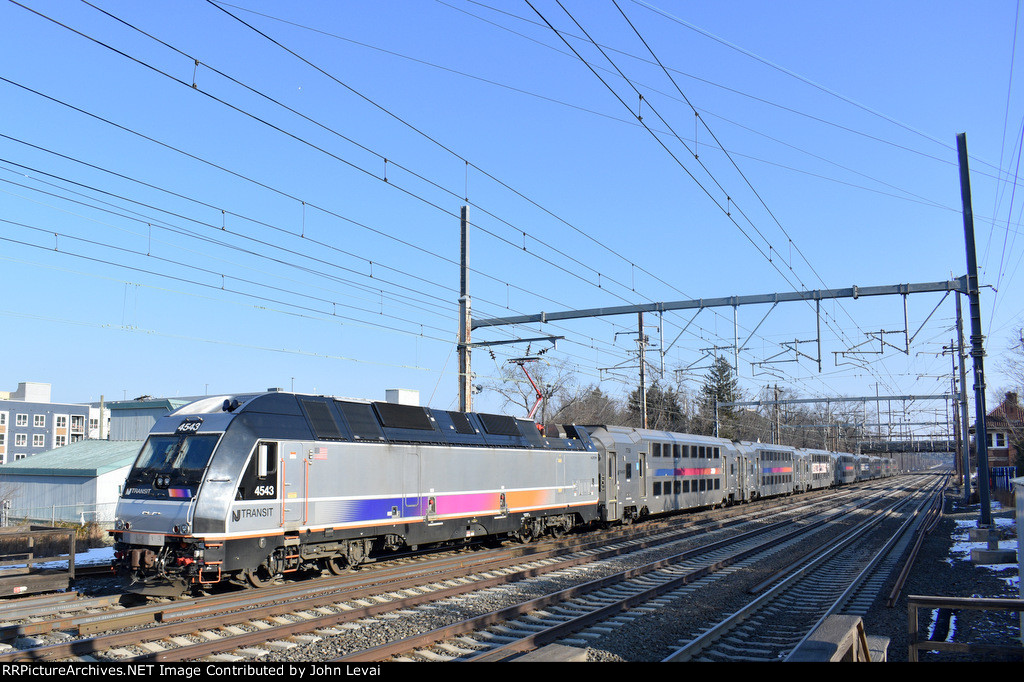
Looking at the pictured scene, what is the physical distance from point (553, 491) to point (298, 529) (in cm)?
994

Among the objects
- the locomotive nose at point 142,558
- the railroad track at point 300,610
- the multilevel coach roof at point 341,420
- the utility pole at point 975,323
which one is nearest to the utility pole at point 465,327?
the multilevel coach roof at point 341,420

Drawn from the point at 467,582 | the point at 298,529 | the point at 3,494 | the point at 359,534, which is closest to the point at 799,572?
the point at 467,582

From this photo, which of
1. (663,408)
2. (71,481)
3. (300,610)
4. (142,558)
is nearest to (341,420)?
(142,558)

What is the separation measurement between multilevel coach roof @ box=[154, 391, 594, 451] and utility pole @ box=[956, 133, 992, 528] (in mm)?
13033

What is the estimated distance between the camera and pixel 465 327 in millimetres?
22594

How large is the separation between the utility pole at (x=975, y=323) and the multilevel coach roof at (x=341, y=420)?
1303cm

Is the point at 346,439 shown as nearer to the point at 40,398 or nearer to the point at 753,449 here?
the point at 753,449

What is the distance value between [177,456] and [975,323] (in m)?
20.4

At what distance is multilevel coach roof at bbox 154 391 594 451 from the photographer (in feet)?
43.3

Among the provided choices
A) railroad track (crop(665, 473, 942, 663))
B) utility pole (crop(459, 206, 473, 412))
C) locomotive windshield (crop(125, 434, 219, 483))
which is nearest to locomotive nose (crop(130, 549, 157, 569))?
locomotive windshield (crop(125, 434, 219, 483))

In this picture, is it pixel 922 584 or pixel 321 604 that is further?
pixel 922 584

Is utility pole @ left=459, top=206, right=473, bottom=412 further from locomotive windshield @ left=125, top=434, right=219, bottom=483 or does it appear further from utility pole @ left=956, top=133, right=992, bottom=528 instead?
utility pole @ left=956, top=133, right=992, bottom=528

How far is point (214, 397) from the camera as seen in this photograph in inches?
541

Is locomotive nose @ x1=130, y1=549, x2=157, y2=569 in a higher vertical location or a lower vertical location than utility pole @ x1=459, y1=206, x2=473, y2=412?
lower
